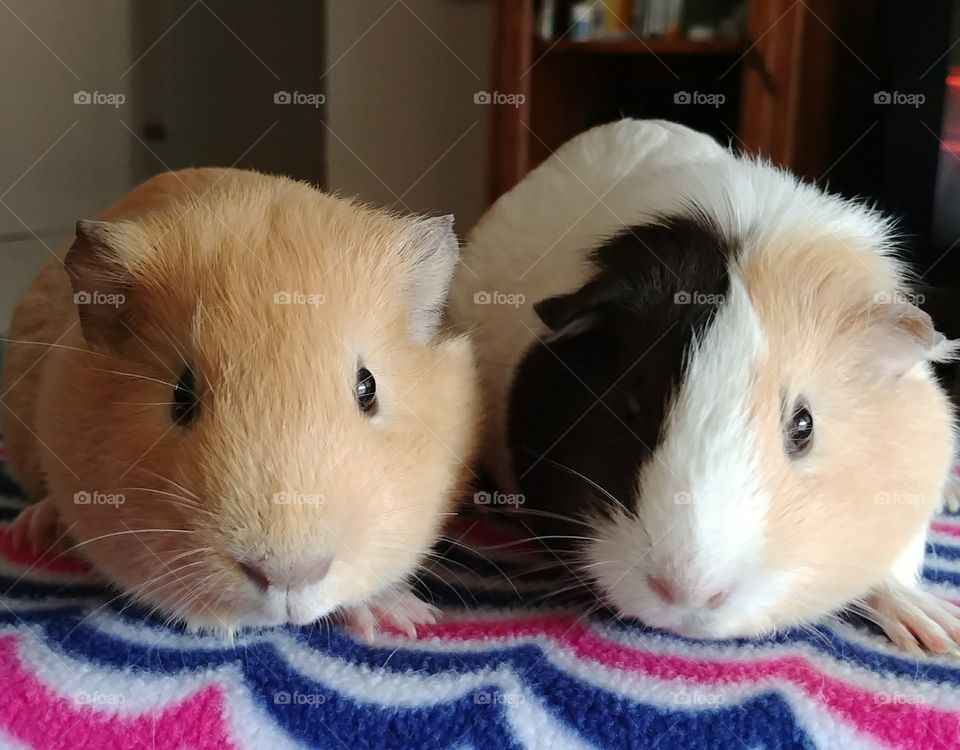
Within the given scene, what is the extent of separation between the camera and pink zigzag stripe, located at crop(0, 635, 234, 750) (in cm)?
79

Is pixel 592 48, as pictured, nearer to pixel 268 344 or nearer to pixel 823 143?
pixel 823 143

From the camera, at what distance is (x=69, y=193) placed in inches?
86.4

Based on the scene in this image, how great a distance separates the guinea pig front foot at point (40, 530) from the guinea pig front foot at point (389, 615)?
422mm

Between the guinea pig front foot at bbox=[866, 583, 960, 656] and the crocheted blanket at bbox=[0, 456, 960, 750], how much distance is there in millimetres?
19

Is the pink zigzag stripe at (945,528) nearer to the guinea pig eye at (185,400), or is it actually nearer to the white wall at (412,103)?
the guinea pig eye at (185,400)

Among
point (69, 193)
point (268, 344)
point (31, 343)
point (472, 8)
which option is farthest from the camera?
point (472, 8)

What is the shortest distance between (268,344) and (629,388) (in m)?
0.39

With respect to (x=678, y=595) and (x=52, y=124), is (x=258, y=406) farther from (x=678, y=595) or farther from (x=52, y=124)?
(x=52, y=124)

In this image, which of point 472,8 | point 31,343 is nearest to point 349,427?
point 31,343

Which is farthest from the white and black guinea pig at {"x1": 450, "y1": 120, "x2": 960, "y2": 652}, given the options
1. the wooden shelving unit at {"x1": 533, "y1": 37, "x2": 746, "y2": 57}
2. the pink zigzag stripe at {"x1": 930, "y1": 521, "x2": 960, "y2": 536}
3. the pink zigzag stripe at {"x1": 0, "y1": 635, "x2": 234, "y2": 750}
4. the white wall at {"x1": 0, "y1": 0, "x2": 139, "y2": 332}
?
the white wall at {"x1": 0, "y1": 0, "x2": 139, "y2": 332}

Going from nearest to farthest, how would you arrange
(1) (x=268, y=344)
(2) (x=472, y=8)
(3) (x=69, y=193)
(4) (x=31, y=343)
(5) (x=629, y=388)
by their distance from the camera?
1. (1) (x=268, y=344)
2. (5) (x=629, y=388)
3. (4) (x=31, y=343)
4. (3) (x=69, y=193)
5. (2) (x=472, y=8)

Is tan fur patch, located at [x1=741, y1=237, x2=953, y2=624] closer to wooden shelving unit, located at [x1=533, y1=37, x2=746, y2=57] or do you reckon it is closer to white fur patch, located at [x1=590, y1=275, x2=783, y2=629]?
white fur patch, located at [x1=590, y1=275, x2=783, y2=629]

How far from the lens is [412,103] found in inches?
105

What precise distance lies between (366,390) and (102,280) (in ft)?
0.98
